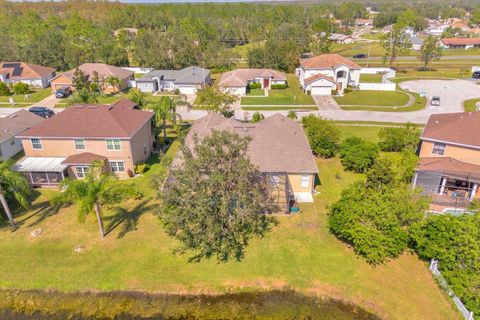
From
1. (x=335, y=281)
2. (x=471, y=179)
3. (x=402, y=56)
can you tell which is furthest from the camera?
(x=402, y=56)

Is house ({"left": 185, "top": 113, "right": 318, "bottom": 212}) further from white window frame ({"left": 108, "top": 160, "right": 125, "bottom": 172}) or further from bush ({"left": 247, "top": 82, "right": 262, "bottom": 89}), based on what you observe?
bush ({"left": 247, "top": 82, "right": 262, "bottom": 89})

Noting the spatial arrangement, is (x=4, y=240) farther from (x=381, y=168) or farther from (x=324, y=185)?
(x=381, y=168)

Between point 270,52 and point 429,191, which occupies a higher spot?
point 270,52

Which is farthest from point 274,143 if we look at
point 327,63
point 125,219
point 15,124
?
point 327,63

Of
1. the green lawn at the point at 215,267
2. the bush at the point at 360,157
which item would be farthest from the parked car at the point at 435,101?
the green lawn at the point at 215,267

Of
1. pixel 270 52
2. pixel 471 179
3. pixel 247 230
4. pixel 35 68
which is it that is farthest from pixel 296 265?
pixel 35 68

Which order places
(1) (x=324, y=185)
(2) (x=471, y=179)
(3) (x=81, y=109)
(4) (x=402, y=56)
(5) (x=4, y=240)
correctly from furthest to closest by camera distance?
(4) (x=402, y=56) < (3) (x=81, y=109) < (1) (x=324, y=185) < (2) (x=471, y=179) < (5) (x=4, y=240)
